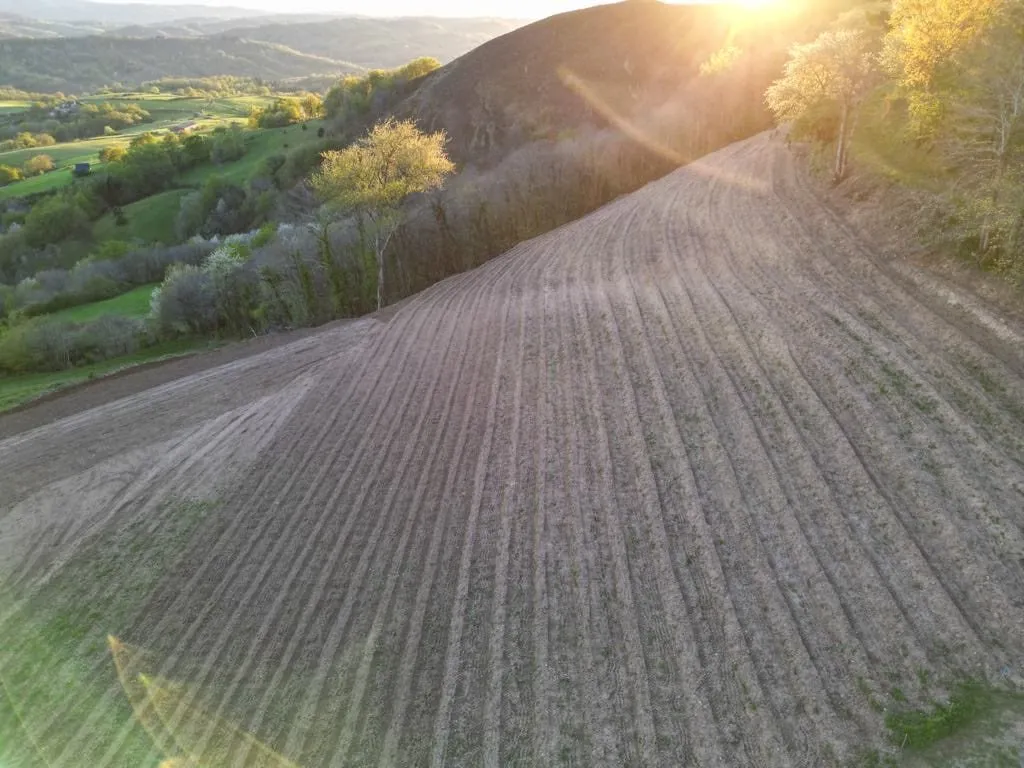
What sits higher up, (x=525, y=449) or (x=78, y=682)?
(x=525, y=449)

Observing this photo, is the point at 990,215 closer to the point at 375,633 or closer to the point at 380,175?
the point at 375,633

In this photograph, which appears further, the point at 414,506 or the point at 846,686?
the point at 414,506

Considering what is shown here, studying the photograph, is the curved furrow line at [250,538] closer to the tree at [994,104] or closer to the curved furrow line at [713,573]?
the curved furrow line at [713,573]

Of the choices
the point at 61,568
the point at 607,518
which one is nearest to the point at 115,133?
the point at 61,568

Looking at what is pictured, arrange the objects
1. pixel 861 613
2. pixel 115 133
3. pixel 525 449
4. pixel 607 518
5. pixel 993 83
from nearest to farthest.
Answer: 1. pixel 861 613
2. pixel 607 518
3. pixel 525 449
4. pixel 993 83
5. pixel 115 133

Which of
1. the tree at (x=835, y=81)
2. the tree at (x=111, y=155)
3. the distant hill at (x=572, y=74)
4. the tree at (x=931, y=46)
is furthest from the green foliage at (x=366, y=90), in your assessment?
the tree at (x=931, y=46)

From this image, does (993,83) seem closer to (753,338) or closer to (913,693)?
(753,338)

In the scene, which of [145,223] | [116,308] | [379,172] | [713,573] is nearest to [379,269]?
[379,172]
